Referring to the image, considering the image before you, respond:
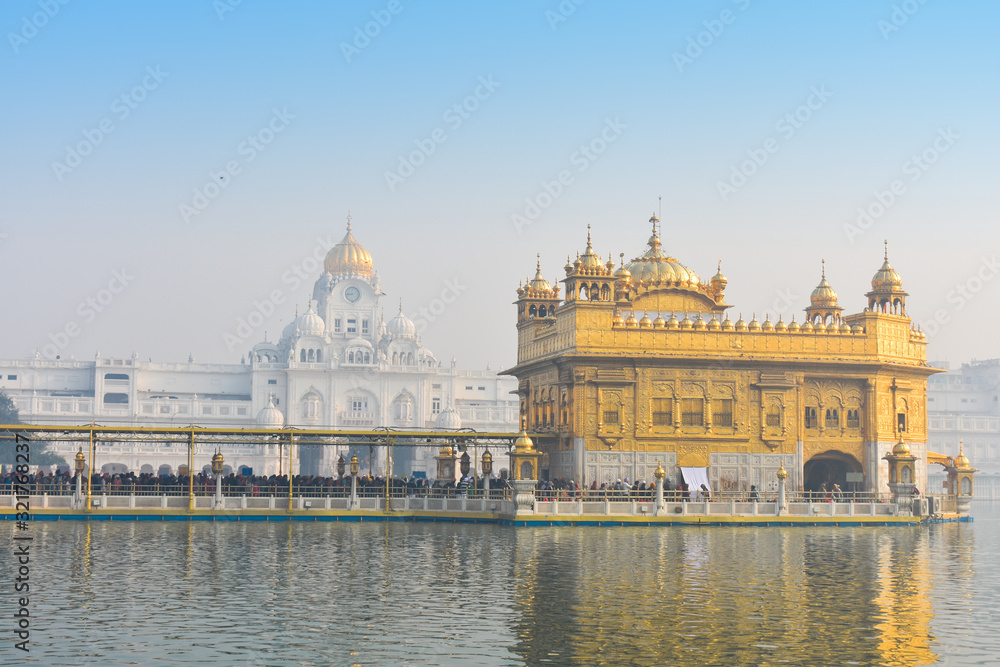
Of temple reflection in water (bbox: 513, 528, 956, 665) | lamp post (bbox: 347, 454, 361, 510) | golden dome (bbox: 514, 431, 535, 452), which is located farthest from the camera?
lamp post (bbox: 347, 454, 361, 510)

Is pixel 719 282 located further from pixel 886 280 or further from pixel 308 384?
pixel 308 384

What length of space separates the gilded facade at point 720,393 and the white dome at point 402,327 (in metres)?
89.0

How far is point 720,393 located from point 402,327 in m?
94.3

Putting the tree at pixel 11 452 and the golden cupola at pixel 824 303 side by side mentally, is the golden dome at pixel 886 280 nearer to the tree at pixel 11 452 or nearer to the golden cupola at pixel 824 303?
the golden cupola at pixel 824 303

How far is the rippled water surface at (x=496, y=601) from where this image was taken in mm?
17844

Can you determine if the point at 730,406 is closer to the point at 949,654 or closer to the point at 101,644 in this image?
the point at 949,654

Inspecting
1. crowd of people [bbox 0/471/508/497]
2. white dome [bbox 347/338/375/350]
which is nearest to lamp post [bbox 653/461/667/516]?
crowd of people [bbox 0/471/508/497]

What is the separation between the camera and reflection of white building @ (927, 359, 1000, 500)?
143000 millimetres

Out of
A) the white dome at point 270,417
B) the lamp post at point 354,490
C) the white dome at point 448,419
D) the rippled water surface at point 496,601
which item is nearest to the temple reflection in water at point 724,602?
the rippled water surface at point 496,601

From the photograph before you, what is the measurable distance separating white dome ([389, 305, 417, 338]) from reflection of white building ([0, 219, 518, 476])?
0.11 m

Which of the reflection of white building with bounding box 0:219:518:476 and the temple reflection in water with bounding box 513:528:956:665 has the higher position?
the reflection of white building with bounding box 0:219:518:476

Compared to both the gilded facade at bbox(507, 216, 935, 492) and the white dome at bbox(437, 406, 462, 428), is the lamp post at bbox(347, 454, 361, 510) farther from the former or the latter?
the white dome at bbox(437, 406, 462, 428)

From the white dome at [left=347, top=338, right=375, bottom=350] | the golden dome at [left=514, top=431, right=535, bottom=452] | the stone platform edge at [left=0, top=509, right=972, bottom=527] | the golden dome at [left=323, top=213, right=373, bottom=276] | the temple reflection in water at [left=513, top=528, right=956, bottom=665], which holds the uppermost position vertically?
the golden dome at [left=323, top=213, right=373, bottom=276]

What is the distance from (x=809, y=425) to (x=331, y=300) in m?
99.0
